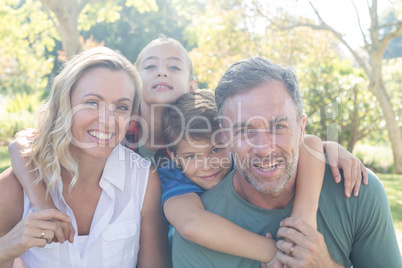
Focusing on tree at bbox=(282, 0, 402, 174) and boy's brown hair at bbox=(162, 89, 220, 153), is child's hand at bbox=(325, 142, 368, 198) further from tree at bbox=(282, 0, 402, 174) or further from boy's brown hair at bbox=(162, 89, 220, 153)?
tree at bbox=(282, 0, 402, 174)

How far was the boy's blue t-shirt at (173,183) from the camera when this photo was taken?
269 cm

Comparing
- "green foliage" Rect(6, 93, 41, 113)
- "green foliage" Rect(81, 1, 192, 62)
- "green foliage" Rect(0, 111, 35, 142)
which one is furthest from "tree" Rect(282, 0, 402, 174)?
"green foliage" Rect(81, 1, 192, 62)

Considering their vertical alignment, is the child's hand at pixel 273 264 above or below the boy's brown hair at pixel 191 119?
below

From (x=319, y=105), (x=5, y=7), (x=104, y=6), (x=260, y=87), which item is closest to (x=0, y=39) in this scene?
(x=5, y=7)

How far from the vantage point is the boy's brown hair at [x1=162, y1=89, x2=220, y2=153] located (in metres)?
3.03

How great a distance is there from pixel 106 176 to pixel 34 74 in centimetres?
2124

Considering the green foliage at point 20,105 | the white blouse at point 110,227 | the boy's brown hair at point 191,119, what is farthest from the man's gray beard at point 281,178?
the green foliage at point 20,105

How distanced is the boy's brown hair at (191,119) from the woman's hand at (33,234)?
1161 mm

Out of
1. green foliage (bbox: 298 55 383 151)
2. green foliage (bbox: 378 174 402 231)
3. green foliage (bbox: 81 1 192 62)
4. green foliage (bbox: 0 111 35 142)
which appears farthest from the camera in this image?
green foliage (bbox: 81 1 192 62)

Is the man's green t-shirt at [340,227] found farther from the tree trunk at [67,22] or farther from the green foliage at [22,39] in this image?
the green foliage at [22,39]

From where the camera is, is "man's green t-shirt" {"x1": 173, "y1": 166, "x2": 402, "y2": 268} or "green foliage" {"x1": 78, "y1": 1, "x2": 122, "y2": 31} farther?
"green foliage" {"x1": 78, "y1": 1, "x2": 122, "y2": 31}

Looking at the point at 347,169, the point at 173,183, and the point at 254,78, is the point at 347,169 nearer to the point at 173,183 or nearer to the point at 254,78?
the point at 254,78

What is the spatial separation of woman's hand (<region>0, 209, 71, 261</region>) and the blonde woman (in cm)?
29

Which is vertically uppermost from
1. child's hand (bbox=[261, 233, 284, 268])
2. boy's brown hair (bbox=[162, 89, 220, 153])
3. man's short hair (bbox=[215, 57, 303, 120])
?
man's short hair (bbox=[215, 57, 303, 120])
